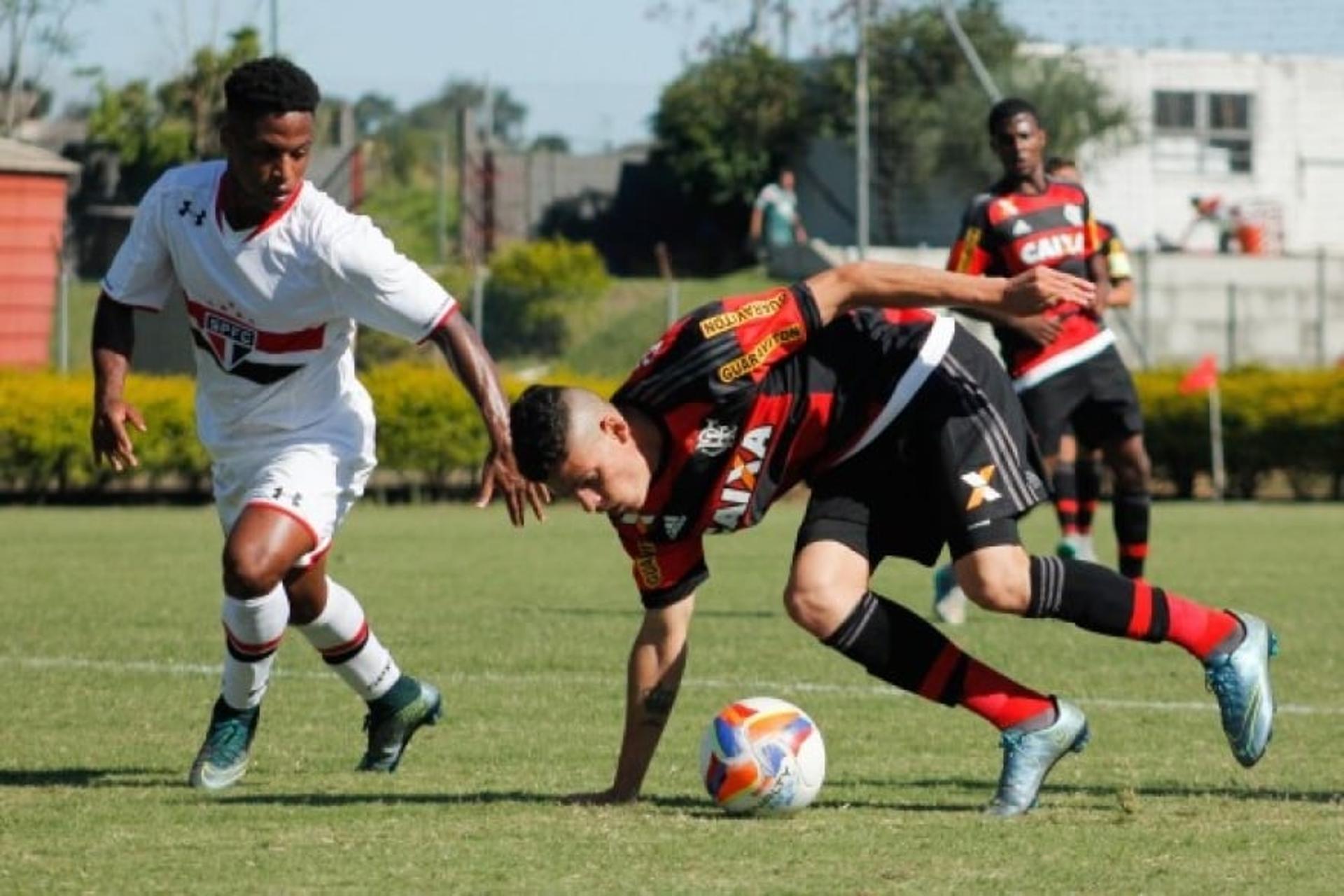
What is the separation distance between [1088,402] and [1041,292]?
6694 mm

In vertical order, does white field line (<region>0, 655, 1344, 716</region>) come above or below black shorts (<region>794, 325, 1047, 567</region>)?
below

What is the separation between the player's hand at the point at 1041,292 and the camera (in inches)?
256

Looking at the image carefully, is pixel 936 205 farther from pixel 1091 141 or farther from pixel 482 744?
pixel 482 744

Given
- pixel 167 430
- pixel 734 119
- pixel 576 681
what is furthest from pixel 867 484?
pixel 734 119

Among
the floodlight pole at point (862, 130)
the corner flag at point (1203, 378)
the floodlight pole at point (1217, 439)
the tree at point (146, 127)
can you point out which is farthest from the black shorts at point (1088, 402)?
the tree at point (146, 127)

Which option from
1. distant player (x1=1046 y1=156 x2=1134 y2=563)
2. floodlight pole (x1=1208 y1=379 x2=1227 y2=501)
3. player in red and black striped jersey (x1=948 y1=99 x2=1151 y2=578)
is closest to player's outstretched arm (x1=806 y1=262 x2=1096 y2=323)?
player in red and black striped jersey (x1=948 y1=99 x2=1151 y2=578)

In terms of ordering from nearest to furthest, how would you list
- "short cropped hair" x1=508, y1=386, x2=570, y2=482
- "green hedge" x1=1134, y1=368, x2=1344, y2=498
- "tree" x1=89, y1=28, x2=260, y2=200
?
1. "short cropped hair" x1=508, y1=386, x2=570, y2=482
2. "green hedge" x1=1134, y1=368, x2=1344, y2=498
3. "tree" x1=89, y1=28, x2=260, y2=200

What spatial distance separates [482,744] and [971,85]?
33.9 metres

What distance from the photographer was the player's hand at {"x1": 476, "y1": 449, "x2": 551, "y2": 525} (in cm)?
655

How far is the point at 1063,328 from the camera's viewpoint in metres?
12.2

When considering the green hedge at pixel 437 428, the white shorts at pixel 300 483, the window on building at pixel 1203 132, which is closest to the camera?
the white shorts at pixel 300 483

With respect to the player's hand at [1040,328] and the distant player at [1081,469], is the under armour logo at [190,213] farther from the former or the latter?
the distant player at [1081,469]

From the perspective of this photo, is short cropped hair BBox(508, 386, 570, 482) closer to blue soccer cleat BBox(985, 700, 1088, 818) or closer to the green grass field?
the green grass field

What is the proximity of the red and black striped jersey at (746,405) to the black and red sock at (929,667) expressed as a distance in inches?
16.4
